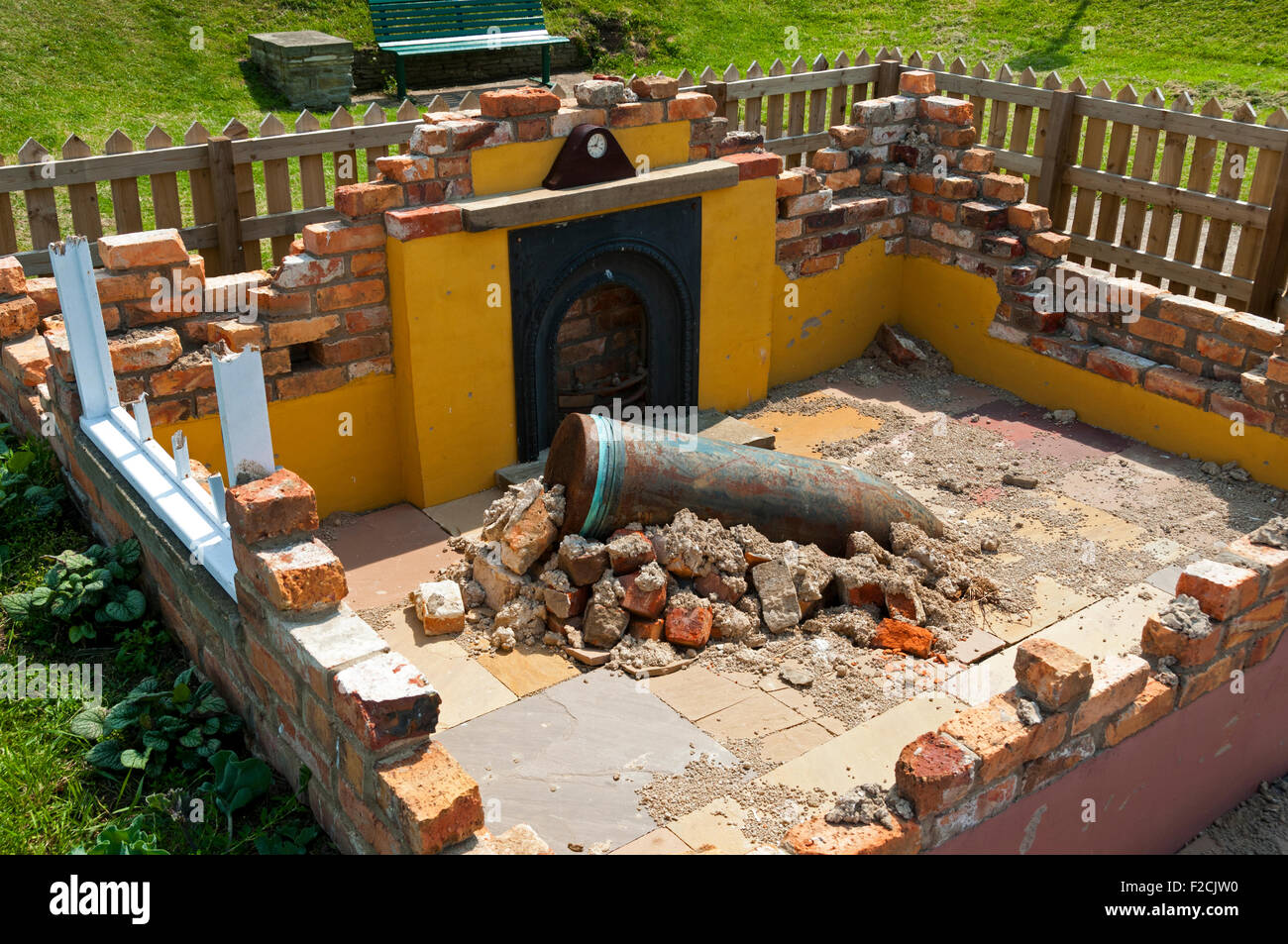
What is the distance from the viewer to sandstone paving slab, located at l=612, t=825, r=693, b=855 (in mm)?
4527

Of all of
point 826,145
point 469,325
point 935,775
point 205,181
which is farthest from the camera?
point 826,145

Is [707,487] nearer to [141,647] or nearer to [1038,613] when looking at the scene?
[1038,613]

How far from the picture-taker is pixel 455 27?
44.8 ft

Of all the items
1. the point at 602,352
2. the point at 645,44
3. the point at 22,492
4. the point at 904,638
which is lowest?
the point at 904,638

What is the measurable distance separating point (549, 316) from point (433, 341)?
29.4 inches

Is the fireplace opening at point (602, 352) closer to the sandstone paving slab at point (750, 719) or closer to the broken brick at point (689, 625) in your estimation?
the broken brick at point (689, 625)

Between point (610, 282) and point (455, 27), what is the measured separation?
7679 mm

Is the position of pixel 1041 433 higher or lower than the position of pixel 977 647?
Answer: higher

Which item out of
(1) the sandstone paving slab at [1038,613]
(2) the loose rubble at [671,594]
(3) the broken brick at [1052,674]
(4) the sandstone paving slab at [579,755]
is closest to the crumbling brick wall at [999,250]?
(1) the sandstone paving slab at [1038,613]

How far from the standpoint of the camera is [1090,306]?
8141 millimetres

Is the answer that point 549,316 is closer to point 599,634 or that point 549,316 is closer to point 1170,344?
point 599,634

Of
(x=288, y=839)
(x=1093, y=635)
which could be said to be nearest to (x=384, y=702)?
(x=288, y=839)

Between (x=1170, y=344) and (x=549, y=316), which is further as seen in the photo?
(x=1170, y=344)

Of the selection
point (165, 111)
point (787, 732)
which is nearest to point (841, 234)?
point (787, 732)
